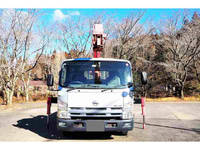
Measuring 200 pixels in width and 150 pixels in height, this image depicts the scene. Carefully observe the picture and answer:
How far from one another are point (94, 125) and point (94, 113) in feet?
0.90

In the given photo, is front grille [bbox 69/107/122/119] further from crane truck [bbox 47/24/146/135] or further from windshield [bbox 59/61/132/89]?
windshield [bbox 59/61/132/89]

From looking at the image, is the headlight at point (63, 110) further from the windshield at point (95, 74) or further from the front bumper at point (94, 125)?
the windshield at point (95, 74)

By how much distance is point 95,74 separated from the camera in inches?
193

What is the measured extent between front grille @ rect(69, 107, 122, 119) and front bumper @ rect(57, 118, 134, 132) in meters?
0.12

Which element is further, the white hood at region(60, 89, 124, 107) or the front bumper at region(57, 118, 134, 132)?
the white hood at region(60, 89, 124, 107)

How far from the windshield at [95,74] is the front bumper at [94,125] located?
872 mm

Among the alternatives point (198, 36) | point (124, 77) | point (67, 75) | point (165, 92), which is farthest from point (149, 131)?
point (165, 92)

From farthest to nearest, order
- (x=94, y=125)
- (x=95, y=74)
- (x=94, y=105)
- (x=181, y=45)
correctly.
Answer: (x=181, y=45), (x=95, y=74), (x=94, y=105), (x=94, y=125)

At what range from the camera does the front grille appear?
4430 millimetres

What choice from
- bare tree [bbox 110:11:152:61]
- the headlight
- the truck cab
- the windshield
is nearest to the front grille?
the truck cab

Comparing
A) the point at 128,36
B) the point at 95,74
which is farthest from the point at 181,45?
the point at 95,74

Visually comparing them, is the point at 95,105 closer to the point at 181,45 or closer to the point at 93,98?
the point at 93,98

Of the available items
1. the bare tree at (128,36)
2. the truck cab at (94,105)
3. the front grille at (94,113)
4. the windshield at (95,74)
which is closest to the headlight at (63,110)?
the truck cab at (94,105)
